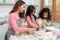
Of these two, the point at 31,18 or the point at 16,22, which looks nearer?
the point at 16,22

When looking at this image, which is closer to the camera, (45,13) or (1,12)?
(45,13)

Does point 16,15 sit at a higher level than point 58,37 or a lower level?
higher

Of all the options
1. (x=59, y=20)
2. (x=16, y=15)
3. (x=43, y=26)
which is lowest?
(x=59, y=20)

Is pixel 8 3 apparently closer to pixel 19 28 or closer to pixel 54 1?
pixel 54 1

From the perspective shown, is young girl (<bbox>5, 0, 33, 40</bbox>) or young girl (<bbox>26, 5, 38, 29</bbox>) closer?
young girl (<bbox>5, 0, 33, 40</bbox>)

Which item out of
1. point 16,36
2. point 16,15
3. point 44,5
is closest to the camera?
point 16,36

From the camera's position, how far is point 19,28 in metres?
2.41

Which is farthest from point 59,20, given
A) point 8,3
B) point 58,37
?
point 58,37

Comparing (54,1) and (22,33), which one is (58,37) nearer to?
(22,33)

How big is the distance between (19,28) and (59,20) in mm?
3268

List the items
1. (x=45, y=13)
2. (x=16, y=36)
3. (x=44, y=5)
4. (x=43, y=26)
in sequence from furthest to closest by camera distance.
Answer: (x=44, y=5) → (x=45, y=13) → (x=43, y=26) → (x=16, y=36)

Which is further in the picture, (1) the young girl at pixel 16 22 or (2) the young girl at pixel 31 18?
(2) the young girl at pixel 31 18

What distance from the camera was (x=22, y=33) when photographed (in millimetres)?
2400

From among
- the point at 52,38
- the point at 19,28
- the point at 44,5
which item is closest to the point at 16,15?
the point at 19,28
